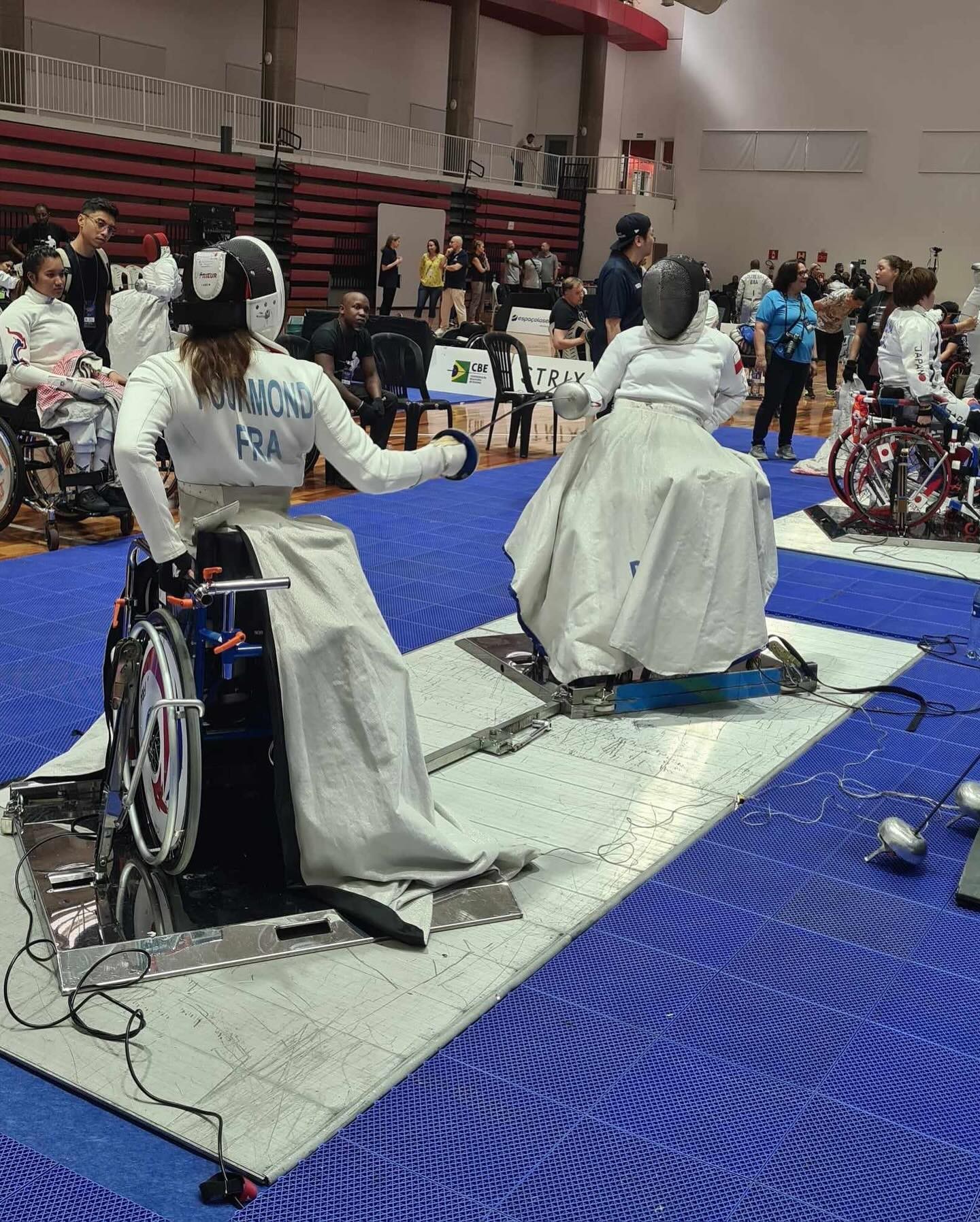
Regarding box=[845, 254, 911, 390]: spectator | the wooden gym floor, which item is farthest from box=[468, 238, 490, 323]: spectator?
box=[845, 254, 911, 390]: spectator

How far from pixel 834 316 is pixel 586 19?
12894mm

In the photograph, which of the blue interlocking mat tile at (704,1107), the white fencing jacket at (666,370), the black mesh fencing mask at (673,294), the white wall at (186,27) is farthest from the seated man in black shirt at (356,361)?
the white wall at (186,27)

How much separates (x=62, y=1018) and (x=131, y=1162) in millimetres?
410

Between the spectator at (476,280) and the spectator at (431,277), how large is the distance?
1.94 feet

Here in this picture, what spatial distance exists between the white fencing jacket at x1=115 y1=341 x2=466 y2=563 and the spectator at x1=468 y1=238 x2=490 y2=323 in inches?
637

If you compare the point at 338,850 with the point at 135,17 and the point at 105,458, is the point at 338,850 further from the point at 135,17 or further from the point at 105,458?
the point at 135,17

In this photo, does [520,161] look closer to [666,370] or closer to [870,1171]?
[666,370]

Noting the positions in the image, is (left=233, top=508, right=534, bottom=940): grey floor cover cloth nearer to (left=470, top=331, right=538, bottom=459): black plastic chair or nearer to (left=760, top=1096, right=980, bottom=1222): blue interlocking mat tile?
(left=760, top=1096, right=980, bottom=1222): blue interlocking mat tile

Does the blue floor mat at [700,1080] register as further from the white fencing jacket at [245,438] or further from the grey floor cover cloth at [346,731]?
the white fencing jacket at [245,438]

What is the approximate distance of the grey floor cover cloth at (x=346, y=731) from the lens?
251 centimetres

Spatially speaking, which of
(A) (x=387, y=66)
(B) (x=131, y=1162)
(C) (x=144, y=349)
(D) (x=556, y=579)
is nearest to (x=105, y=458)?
(C) (x=144, y=349)

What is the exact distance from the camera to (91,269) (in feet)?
20.1

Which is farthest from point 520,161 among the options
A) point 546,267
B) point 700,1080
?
point 700,1080

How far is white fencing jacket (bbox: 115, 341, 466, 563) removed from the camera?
97.3 inches
